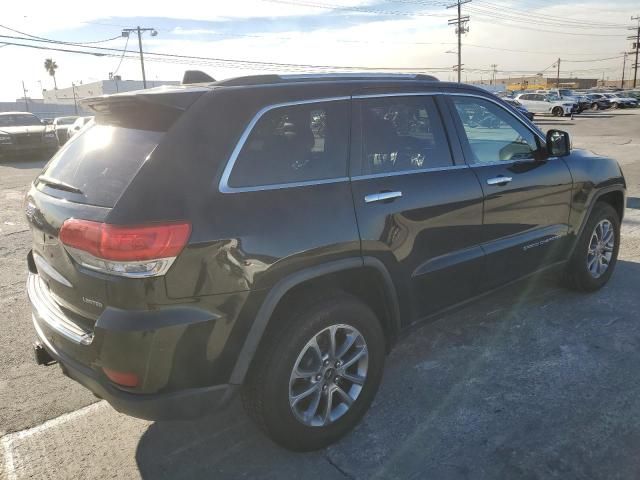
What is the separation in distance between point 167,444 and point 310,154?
1.71 metres

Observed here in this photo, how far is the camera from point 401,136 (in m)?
3.03

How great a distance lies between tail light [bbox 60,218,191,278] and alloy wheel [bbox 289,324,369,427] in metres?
0.81

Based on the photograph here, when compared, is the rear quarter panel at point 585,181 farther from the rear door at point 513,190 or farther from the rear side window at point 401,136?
the rear side window at point 401,136

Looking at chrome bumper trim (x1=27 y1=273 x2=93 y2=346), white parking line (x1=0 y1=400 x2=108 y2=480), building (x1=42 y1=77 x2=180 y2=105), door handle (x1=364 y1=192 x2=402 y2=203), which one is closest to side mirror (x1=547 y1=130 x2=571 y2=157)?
door handle (x1=364 y1=192 x2=402 y2=203)

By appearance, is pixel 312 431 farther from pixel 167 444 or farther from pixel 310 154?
pixel 310 154

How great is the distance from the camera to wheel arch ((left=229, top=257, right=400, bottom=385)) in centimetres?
228

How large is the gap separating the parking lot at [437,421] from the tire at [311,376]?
0.15 m

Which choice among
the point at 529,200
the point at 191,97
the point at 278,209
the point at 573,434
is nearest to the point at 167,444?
the point at 278,209

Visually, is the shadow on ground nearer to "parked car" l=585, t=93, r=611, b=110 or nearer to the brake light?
the brake light

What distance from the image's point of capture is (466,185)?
3.21 m

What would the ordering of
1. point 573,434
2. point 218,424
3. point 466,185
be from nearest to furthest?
point 573,434 → point 218,424 → point 466,185

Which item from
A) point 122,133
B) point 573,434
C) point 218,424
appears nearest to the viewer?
point 122,133

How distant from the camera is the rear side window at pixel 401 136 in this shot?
2.85 metres

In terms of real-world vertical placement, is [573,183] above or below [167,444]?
above
